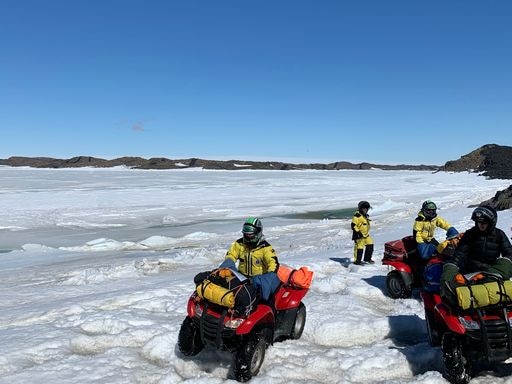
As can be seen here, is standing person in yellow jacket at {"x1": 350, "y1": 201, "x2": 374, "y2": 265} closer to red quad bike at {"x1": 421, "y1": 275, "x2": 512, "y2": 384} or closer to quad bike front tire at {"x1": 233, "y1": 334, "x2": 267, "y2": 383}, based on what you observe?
red quad bike at {"x1": 421, "y1": 275, "x2": 512, "y2": 384}

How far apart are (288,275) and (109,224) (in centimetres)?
1562

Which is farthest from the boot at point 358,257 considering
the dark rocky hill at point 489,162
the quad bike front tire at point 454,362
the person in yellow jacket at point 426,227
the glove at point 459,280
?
the dark rocky hill at point 489,162

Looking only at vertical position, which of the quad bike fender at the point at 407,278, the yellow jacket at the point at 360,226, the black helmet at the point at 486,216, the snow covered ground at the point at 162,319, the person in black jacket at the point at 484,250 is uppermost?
the black helmet at the point at 486,216

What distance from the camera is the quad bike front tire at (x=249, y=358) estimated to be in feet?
13.3

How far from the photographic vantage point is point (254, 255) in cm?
502

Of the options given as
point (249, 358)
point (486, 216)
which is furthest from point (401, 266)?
point (249, 358)

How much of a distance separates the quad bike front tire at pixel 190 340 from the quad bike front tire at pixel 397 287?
134 inches

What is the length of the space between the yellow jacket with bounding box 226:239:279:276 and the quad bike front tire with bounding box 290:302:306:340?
634 mm

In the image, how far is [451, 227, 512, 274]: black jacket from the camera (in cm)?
445

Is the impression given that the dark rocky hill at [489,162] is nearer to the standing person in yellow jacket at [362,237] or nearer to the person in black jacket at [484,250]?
the standing person in yellow jacket at [362,237]

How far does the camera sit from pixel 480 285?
3875 millimetres

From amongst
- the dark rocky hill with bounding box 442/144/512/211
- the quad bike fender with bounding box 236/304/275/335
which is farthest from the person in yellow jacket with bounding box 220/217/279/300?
the dark rocky hill with bounding box 442/144/512/211

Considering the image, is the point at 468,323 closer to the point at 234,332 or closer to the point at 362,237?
the point at 234,332

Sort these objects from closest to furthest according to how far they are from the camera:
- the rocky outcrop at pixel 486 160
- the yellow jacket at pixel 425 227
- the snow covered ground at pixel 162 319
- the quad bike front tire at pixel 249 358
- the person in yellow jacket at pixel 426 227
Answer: the quad bike front tire at pixel 249 358, the snow covered ground at pixel 162 319, the person in yellow jacket at pixel 426 227, the yellow jacket at pixel 425 227, the rocky outcrop at pixel 486 160
